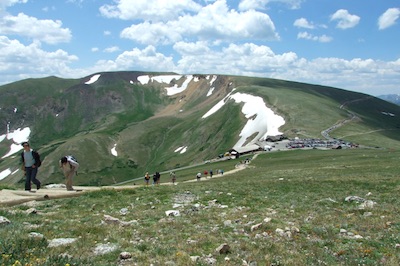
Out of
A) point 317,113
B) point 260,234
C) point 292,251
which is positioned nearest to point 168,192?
point 260,234

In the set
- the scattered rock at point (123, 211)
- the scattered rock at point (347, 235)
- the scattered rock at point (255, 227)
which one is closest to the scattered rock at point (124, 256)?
the scattered rock at point (255, 227)

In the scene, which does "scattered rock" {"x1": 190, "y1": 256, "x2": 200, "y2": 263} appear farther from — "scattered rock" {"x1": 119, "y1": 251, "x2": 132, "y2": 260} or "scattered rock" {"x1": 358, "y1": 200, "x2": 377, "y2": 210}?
"scattered rock" {"x1": 358, "y1": 200, "x2": 377, "y2": 210}

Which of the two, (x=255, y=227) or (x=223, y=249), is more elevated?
(x=223, y=249)

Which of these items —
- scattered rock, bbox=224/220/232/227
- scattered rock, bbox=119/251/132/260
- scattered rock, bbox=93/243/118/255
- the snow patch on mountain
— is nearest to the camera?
scattered rock, bbox=119/251/132/260

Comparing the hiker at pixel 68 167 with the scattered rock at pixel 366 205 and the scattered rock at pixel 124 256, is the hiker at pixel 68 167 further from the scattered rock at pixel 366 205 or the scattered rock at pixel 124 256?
the scattered rock at pixel 366 205

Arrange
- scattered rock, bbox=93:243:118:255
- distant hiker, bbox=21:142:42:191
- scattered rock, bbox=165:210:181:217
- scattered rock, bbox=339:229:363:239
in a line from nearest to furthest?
scattered rock, bbox=93:243:118:255 → scattered rock, bbox=339:229:363:239 → scattered rock, bbox=165:210:181:217 → distant hiker, bbox=21:142:42:191

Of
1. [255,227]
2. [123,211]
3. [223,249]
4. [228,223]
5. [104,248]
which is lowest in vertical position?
[123,211]

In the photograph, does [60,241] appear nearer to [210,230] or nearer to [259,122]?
[210,230]

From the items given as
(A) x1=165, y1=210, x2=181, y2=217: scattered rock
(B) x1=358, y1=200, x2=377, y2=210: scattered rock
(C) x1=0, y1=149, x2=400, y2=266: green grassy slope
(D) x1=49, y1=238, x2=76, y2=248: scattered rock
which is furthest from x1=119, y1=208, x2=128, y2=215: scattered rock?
(B) x1=358, y1=200, x2=377, y2=210: scattered rock

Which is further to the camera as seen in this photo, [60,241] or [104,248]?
[60,241]

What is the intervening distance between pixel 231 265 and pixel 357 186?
20093 mm

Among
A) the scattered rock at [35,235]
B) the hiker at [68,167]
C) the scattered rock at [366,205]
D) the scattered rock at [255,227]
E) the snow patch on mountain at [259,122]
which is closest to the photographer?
the scattered rock at [35,235]

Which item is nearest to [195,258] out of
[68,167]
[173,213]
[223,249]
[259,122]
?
[223,249]

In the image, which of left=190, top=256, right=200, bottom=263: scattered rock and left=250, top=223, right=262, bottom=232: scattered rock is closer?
left=190, top=256, right=200, bottom=263: scattered rock
